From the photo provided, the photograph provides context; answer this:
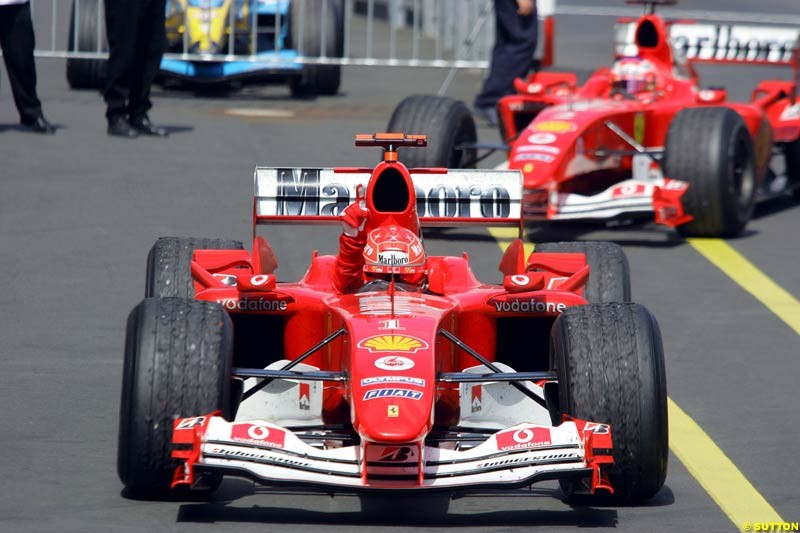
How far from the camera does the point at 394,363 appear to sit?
6.51 metres

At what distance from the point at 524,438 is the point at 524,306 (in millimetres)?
1251

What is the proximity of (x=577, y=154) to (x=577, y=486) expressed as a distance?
6.17 metres

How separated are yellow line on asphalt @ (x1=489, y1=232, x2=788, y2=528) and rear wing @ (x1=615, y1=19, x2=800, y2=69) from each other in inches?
286

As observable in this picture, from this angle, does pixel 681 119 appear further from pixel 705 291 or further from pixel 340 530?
pixel 340 530

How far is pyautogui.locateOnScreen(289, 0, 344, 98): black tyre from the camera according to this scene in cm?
1884

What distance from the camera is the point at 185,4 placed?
61.3 ft

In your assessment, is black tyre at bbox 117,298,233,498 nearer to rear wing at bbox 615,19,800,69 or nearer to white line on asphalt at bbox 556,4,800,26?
rear wing at bbox 615,19,800,69

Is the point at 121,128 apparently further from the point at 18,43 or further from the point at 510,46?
the point at 510,46

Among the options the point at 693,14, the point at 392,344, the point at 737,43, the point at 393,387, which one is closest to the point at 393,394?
the point at 393,387

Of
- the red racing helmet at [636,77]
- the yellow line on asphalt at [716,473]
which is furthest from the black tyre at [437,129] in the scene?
the yellow line on asphalt at [716,473]

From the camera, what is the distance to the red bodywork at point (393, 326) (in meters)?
6.29

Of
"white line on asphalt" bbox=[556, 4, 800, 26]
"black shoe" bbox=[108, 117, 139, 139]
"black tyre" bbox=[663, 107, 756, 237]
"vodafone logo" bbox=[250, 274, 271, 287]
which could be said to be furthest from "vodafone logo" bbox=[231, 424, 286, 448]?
"white line on asphalt" bbox=[556, 4, 800, 26]

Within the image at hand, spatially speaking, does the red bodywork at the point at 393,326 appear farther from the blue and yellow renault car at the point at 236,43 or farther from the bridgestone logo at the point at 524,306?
the blue and yellow renault car at the point at 236,43

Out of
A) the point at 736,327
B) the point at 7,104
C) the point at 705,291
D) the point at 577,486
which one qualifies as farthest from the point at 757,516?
the point at 7,104
